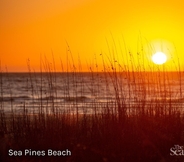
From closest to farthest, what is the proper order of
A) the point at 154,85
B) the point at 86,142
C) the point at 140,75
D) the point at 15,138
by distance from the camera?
the point at 86,142 → the point at 15,138 → the point at 140,75 → the point at 154,85

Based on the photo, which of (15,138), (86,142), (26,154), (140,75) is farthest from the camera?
(140,75)

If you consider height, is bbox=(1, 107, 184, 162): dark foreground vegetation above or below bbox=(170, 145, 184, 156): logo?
above

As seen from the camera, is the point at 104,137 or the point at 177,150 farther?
the point at 104,137

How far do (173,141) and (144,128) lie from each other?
0.93 ft

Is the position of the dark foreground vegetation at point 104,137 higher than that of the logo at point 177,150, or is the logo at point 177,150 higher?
the dark foreground vegetation at point 104,137

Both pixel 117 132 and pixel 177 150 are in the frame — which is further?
pixel 117 132

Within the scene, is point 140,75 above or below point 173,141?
above

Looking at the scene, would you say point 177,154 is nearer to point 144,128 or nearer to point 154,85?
point 144,128

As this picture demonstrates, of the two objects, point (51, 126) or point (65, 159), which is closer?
point (65, 159)

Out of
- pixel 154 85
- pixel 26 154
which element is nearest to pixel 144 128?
pixel 154 85

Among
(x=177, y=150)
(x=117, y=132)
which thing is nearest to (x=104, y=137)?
(x=117, y=132)

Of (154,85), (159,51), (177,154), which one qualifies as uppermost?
(159,51)

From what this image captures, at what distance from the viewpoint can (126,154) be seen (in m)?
2.69

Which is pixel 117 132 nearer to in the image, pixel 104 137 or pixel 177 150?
pixel 104 137
